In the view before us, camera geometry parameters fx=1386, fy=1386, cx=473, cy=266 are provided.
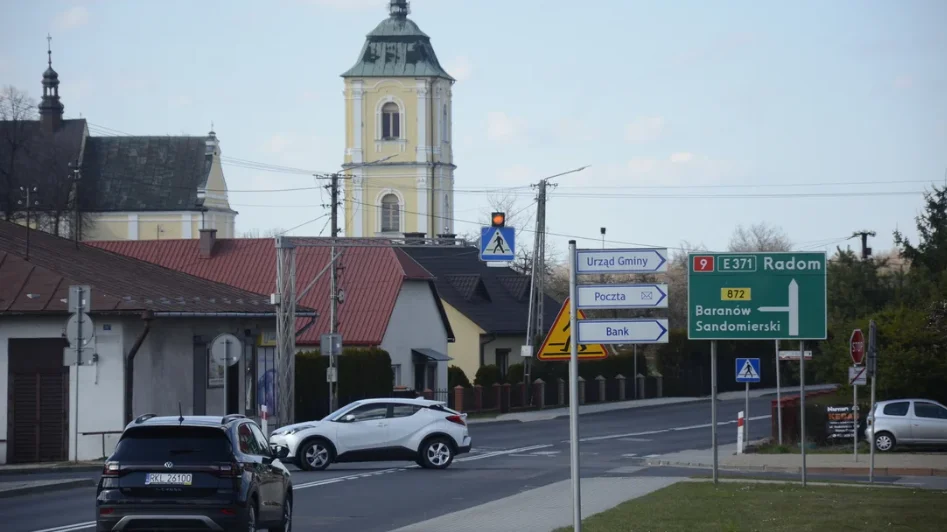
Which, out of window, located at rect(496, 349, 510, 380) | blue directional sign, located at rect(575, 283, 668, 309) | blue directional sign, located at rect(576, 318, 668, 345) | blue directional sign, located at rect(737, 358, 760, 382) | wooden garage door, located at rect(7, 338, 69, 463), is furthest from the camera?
window, located at rect(496, 349, 510, 380)

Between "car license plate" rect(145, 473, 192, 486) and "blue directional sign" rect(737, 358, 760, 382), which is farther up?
"blue directional sign" rect(737, 358, 760, 382)

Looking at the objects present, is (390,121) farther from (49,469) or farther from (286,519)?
(286,519)

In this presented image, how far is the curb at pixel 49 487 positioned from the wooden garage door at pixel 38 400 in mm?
5554

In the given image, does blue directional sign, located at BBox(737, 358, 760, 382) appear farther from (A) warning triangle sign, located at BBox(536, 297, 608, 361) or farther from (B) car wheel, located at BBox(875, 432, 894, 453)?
(A) warning triangle sign, located at BBox(536, 297, 608, 361)

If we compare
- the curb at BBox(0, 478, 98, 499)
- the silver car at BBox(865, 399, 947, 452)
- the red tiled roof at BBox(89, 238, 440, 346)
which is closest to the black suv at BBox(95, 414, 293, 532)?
the curb at BBox(0, 478, 98, 499)

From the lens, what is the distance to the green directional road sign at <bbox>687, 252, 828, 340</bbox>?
19781 mm

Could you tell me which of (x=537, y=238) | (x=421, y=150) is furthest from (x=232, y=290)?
(x=421, y=150)

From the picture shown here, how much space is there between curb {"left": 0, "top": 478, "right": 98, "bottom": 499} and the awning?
3284 centimetres

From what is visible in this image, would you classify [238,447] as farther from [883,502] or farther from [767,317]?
[883,502]

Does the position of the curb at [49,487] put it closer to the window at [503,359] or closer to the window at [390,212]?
the window at [503,359]

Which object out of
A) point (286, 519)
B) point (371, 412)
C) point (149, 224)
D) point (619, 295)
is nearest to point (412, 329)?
point (371, 412)

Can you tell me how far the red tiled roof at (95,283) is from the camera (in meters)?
31.5

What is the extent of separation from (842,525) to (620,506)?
3.89 metres

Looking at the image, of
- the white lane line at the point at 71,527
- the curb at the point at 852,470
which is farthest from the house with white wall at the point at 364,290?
the white lane line at the point at 71,527
